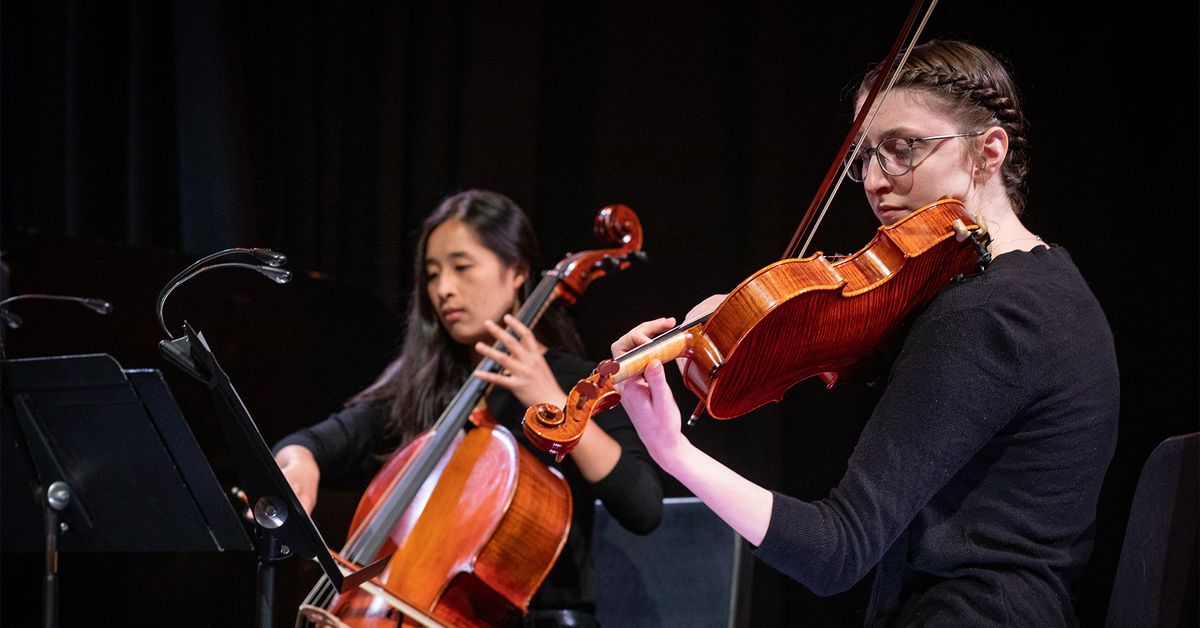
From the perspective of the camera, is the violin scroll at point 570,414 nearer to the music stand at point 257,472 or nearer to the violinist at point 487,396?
the music stand at point 257,472

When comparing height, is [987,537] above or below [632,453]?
above

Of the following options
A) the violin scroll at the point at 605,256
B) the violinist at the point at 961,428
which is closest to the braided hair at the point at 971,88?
the violinist at the point at 961,428

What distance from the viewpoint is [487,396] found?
237cm

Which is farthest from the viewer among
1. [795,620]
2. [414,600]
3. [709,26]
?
[709,26]

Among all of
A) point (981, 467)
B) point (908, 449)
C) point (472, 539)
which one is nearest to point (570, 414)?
point (908, 449)

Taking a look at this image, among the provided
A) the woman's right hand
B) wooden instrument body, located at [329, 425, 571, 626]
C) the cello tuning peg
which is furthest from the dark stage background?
wooden instrument body, located at [329, 425, 571, 626]

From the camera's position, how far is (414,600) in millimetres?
1789

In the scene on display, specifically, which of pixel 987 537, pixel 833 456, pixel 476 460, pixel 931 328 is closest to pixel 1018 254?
pixel 931 328

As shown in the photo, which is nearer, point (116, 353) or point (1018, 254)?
point (1018, 254)

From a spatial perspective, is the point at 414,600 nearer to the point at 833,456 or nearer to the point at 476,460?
the point at 476,460

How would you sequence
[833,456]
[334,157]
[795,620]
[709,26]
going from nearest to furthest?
[833,456] < [795,620] < [709,26] < [334,157]

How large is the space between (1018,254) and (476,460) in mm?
1111

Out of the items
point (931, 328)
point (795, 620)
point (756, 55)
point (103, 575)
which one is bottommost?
point (103, 575)

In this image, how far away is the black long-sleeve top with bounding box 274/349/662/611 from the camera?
2168mm
